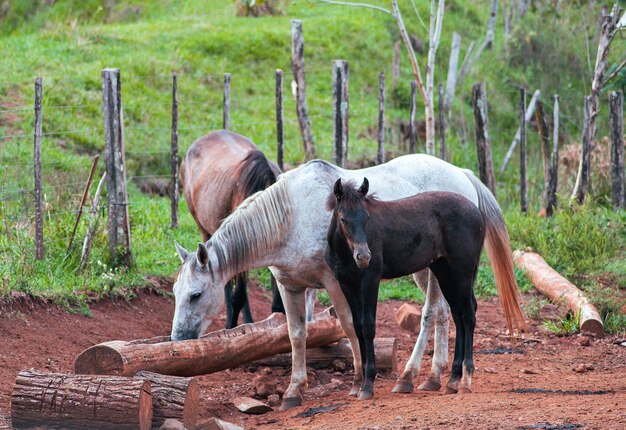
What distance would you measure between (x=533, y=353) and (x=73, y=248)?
485cm

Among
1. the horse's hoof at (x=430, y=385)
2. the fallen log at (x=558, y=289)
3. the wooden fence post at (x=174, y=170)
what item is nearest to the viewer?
the horse's hoof at (x=430, y=385)

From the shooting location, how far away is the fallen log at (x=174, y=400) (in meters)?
5.63

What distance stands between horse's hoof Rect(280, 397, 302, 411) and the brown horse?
177 centimetres

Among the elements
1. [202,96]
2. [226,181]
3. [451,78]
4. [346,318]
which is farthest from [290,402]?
[451,78]

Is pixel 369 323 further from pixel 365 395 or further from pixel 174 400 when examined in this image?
pixel 174 400

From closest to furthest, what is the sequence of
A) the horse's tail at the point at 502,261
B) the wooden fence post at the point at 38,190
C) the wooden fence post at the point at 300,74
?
the horse's tail at the point at 502,261 < the wooden fence post at the point at 38,190 < the wooden fence post at the point at 300,74

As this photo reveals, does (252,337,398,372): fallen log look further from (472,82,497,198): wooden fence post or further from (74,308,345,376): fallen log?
(472,82,497,198): wooden fence post

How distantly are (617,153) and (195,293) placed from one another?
9.19 meters

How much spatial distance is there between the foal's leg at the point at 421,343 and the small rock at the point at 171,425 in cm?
195

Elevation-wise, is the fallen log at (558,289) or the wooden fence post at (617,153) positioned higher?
the wooden fence post at (617,153)

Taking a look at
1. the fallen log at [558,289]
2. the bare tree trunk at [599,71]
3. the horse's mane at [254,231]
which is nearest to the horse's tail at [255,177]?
the horse's mane at [254,231]

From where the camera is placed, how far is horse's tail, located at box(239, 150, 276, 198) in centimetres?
839

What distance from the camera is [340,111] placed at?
11.9m

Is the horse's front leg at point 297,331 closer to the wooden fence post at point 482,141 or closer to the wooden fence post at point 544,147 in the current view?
the wooden fence post at point 482,141
